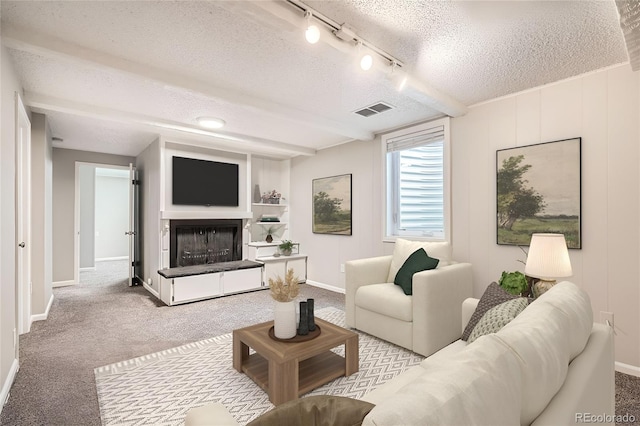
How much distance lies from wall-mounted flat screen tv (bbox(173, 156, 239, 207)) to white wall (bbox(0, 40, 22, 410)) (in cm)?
234

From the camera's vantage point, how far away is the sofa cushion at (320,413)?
0.73m

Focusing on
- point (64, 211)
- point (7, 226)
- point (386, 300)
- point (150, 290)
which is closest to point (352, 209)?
point (386, 300)

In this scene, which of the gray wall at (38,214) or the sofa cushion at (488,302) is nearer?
the sofa cushion at (488,302)

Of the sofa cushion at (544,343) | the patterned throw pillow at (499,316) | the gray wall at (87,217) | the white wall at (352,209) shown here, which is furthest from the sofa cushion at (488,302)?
the gray wall at (87,217)

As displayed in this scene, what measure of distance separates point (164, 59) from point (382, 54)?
1.65 m

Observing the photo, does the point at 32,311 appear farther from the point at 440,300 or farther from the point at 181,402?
the point at 440,300

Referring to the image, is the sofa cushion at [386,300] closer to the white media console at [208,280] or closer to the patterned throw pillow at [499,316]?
the patterned throw pillow at [499,316]

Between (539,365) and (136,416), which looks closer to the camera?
(539,365)

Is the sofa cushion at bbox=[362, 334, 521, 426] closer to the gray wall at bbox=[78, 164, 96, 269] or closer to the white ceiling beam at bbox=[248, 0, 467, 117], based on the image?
the white ceiling beam at bbox=[248, 0, 467, 117]

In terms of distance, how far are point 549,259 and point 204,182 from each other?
450 cm

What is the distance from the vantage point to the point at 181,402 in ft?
6.51

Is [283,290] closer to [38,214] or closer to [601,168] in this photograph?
[601,168]

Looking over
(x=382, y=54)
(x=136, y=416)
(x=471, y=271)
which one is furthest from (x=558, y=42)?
(x=136, y=416)

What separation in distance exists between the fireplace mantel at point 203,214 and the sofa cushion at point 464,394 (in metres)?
4.53
